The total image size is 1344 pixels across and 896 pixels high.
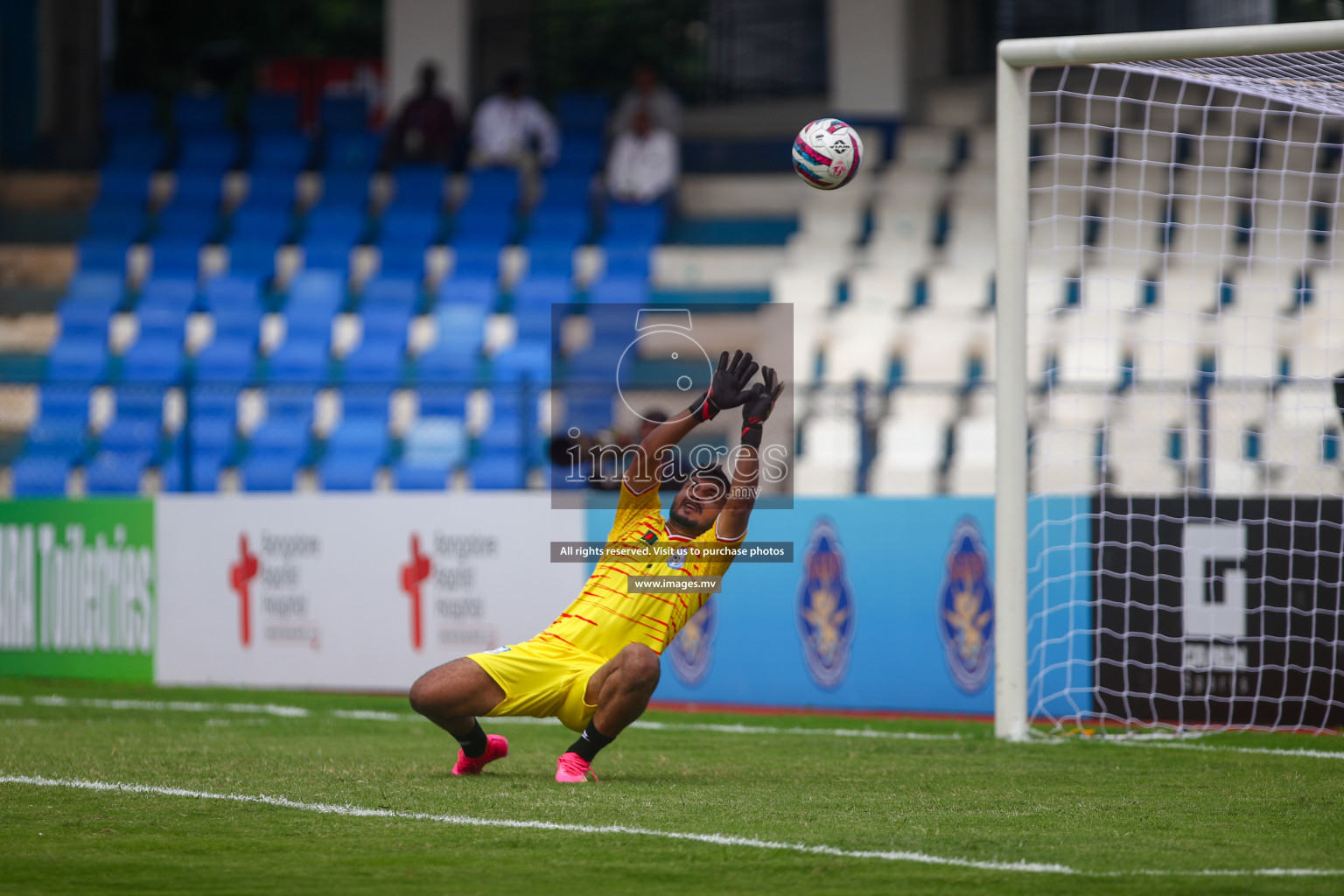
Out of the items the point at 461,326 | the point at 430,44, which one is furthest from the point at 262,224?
the point at 461,326

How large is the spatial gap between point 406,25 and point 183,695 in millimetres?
11358

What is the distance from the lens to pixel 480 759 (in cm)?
738

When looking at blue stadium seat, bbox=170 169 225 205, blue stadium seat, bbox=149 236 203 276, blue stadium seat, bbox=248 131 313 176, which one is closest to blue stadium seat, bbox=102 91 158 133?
blue stadium seat, bbox=170 169 225 205

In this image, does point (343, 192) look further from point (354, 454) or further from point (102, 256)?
point (354, 454)

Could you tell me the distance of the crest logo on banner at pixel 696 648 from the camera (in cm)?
1133

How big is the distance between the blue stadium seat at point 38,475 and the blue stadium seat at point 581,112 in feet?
25.4

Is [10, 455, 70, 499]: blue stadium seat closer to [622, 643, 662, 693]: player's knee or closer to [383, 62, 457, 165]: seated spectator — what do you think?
[383, 62, 457, 165]: seated spectator

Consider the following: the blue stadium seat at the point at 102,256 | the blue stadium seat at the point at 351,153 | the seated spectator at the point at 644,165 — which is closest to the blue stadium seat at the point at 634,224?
the seated spectator at the point at 644,165

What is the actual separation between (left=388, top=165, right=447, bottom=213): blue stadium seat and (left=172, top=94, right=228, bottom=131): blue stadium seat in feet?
10.9

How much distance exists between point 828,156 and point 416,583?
5098 mm

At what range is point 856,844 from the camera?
559 centimetres

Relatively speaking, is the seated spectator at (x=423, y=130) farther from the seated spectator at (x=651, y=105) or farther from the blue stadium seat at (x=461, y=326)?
the blue stadium seat at (x=461, y=326)

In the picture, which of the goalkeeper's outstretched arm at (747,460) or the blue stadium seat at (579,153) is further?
the blue stadium seat at (579,153)

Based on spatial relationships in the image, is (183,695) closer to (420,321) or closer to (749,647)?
(749,647)
